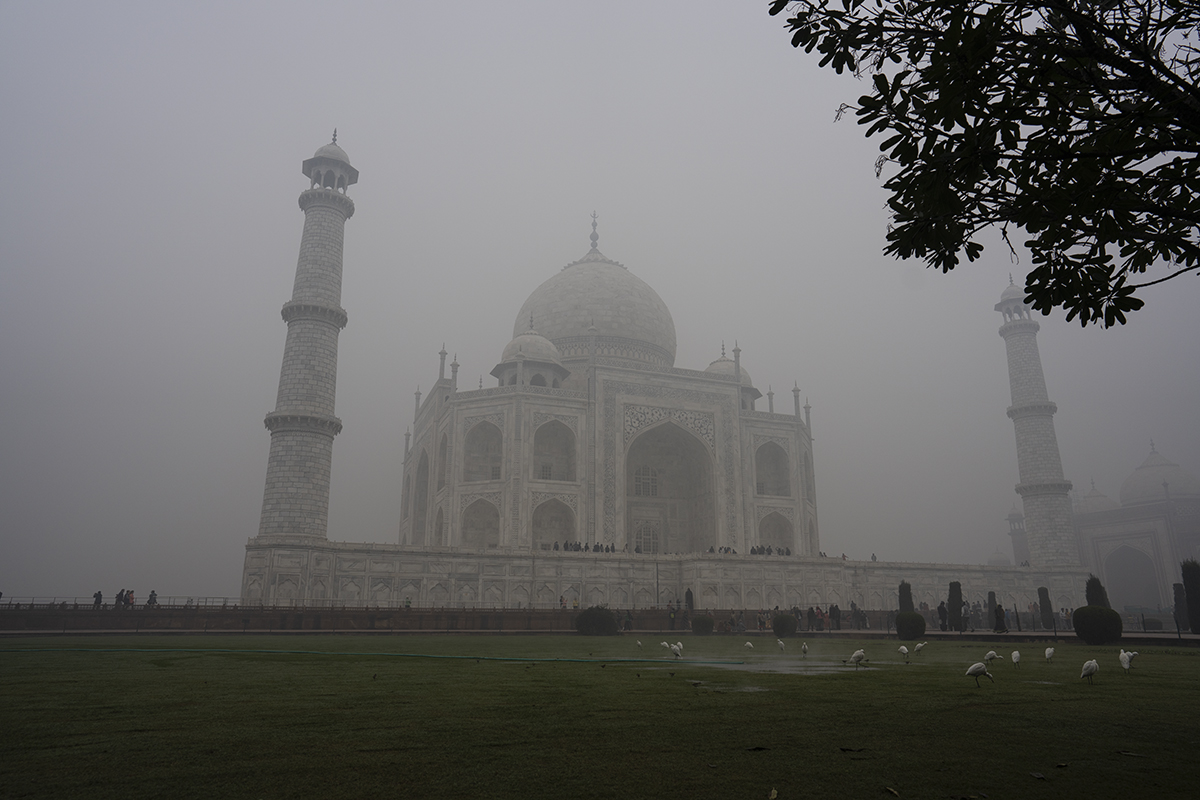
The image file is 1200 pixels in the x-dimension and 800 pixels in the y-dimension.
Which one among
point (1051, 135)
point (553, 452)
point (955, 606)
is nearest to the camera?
point (1051, 135)

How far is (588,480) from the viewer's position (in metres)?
31.6

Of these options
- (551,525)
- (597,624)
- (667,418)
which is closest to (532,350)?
(667,418)

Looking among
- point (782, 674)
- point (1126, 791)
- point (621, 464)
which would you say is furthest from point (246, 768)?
point (621, 464)

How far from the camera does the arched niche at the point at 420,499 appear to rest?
36219 millimetres

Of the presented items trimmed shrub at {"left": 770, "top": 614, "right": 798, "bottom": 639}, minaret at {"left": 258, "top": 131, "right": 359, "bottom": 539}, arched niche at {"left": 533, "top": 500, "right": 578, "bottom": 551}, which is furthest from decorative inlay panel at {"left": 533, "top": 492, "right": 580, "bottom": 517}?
trimmed shrub at {"left": 770, "top": 614, "right": 798, "bottom": 639}

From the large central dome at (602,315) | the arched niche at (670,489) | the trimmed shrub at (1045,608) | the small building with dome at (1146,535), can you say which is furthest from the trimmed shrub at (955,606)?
the small building with dome at (1146,535)

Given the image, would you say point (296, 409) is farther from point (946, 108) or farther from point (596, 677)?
point (946, 108)

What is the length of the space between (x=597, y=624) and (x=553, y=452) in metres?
15.0

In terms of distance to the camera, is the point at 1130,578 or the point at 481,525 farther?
the point at 1130,578

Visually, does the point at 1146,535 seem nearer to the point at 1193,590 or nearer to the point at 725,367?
the point at 725,367

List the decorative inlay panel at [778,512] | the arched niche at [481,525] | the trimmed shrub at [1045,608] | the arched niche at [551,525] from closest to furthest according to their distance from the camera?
the trimmed shrub at [1045,608], the arched niche at [481,525], the arched niche at [551,525], the decorative inlay panel at [778,512]

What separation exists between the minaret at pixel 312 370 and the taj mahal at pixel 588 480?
0.18 ft

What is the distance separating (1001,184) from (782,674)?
473 centimetres

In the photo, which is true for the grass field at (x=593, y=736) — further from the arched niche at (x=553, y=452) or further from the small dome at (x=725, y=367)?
the small dome at (x=725, y=367)
